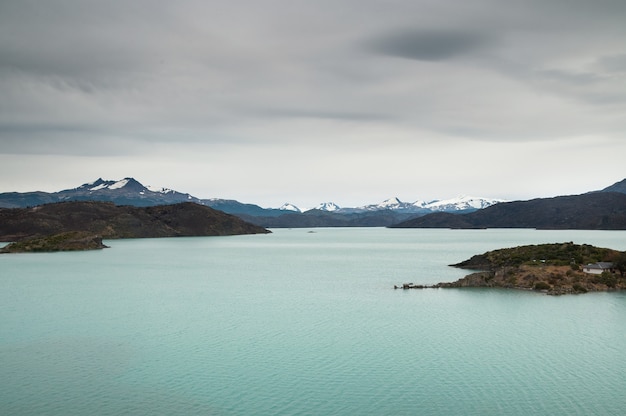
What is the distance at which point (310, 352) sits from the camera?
146ft

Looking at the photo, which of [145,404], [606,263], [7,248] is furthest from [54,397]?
[7,248]

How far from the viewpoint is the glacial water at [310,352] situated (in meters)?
32.2

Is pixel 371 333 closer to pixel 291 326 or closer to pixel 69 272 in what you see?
pixel 291 326

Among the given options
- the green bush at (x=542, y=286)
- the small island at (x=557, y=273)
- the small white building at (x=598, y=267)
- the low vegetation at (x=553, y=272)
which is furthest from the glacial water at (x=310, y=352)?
the small white building at (x=598, y=267)

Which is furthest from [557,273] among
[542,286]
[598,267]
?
[598,267]

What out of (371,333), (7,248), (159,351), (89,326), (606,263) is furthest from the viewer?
(7,248)

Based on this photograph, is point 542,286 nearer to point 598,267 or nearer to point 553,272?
point 553,272

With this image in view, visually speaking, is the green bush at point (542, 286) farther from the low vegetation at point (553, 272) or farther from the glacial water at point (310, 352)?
the glacial water at point (310, 352)

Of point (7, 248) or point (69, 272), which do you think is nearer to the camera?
point (69, 272)

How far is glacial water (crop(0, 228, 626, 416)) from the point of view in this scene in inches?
1267

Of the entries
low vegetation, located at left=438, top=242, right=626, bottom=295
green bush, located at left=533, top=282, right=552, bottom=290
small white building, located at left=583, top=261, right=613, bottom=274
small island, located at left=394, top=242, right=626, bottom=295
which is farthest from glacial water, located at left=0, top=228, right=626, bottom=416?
small white building, located at left=583, top=261, right=613, bottom=274

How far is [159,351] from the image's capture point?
4481 cm

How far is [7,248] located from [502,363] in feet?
657

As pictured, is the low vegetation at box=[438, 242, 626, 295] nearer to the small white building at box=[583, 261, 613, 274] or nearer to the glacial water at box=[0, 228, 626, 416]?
the small white building at box=[583, 261, 613, 274]
